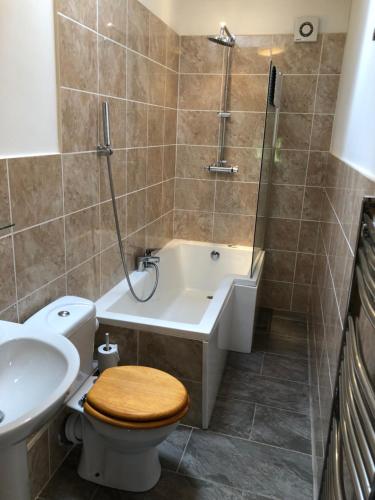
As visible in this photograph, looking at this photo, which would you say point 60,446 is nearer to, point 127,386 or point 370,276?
point 127,386

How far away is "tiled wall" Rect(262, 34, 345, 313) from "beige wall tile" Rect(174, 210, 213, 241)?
528 millimetres

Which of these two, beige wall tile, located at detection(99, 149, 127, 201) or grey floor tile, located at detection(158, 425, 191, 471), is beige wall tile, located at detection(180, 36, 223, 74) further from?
grey floor tile, located at detection(158, 425, 191, 471)

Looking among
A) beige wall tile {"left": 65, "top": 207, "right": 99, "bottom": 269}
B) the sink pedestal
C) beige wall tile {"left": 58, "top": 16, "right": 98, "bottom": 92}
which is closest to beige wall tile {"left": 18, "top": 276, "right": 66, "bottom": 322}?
beige wall tile {"left": 65, "top": 207, "right": 99, "bottom": 269}

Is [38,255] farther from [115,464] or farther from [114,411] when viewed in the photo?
[115,464]

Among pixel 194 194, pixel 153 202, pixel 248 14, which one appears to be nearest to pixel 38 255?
pixel 153 202

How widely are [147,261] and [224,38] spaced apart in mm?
1709

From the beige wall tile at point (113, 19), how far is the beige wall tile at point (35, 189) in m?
0.80

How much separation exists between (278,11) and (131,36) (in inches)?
50.4

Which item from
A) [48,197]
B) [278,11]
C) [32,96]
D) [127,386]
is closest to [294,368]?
[127,386]

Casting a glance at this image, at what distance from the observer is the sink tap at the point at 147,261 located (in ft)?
9.45

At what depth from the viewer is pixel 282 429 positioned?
2223mm

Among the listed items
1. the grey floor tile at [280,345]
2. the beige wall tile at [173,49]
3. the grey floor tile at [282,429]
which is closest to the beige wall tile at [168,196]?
the beige wall tile at [173,49]

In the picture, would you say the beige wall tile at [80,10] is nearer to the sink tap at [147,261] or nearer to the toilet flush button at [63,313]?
the toilet flush button at [63,313]

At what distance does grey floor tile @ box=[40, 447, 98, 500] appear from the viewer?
1.77m
